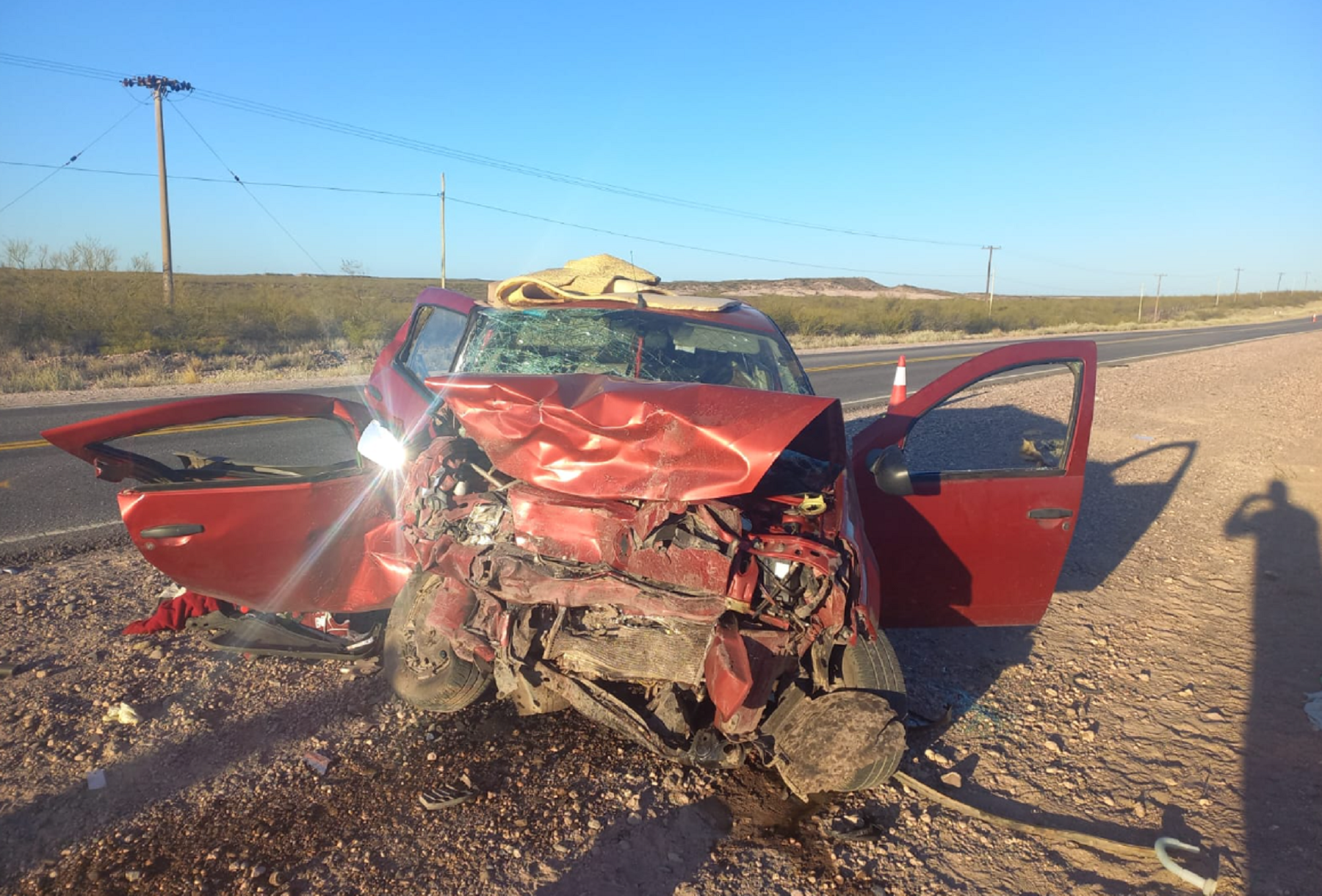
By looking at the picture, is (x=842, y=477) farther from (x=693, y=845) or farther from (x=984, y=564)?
(x=693, y=845)

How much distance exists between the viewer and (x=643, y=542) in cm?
282

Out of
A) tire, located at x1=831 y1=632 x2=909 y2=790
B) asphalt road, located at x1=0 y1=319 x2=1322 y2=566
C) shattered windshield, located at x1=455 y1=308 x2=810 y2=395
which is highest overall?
shattered windshield, located at x1=455 y1=308 x2=810 y2=395

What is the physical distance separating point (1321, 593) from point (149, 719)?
263 inches

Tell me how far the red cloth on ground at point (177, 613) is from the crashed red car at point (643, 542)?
367 millimetres

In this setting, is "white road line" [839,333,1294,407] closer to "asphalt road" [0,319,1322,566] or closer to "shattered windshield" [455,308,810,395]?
"asphalt road" [0,319,1322,566]

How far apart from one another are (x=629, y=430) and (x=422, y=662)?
135 centimetres

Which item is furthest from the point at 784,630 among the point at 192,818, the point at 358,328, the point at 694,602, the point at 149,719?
the point at 358,328

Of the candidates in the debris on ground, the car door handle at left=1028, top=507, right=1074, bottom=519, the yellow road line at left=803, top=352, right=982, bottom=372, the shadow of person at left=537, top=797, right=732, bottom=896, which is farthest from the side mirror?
the yellow road line at left=803, top=352, right=982, bottom=372

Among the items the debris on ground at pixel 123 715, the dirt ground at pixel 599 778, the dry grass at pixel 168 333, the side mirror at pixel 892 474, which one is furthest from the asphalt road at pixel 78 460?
the side mirror at pixel 892 474

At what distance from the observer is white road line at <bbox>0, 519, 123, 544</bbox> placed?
557 centimetres

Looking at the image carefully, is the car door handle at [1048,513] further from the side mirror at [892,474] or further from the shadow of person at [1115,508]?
the shadow of person at [1115,508]

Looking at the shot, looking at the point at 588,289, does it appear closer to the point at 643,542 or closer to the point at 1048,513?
the point at 643,542

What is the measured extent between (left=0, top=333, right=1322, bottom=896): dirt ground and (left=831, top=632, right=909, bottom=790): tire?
0.54 ft

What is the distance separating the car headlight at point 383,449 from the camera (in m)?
3.71
